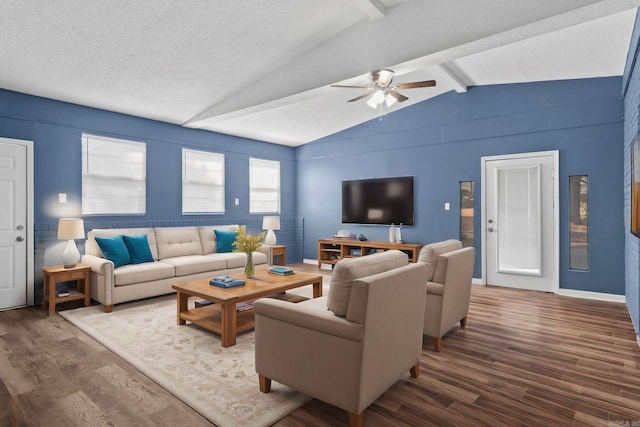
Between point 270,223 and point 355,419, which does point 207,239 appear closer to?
point 270,223

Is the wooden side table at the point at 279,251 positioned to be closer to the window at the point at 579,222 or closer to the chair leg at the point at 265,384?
the chair leg at the point at 265,384

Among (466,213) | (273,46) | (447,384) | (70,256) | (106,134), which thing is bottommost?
(447,384)

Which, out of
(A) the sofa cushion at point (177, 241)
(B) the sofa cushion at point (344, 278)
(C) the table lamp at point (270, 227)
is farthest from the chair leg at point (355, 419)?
(C) the table lamp at point (270, 227)

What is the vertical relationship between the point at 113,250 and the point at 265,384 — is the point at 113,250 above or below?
above

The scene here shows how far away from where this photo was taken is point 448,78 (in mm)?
5113

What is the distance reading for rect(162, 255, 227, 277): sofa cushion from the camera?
Result: 4898 mm

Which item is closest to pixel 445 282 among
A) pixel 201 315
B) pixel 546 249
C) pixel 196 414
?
pixel 196 414

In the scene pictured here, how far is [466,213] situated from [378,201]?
1616 mm

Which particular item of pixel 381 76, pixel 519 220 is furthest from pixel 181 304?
pixel 519 220

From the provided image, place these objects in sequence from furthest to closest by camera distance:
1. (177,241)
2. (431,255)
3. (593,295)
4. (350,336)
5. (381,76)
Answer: (177,241), (593,295), (381,76), (431,255), (350,336)

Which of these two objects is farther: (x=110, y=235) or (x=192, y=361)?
(x=110, y=235)

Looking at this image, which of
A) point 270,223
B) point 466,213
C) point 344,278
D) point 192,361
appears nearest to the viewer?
point 344,278

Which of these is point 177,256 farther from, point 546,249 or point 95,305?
point 546,249

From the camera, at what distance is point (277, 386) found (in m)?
2.47
